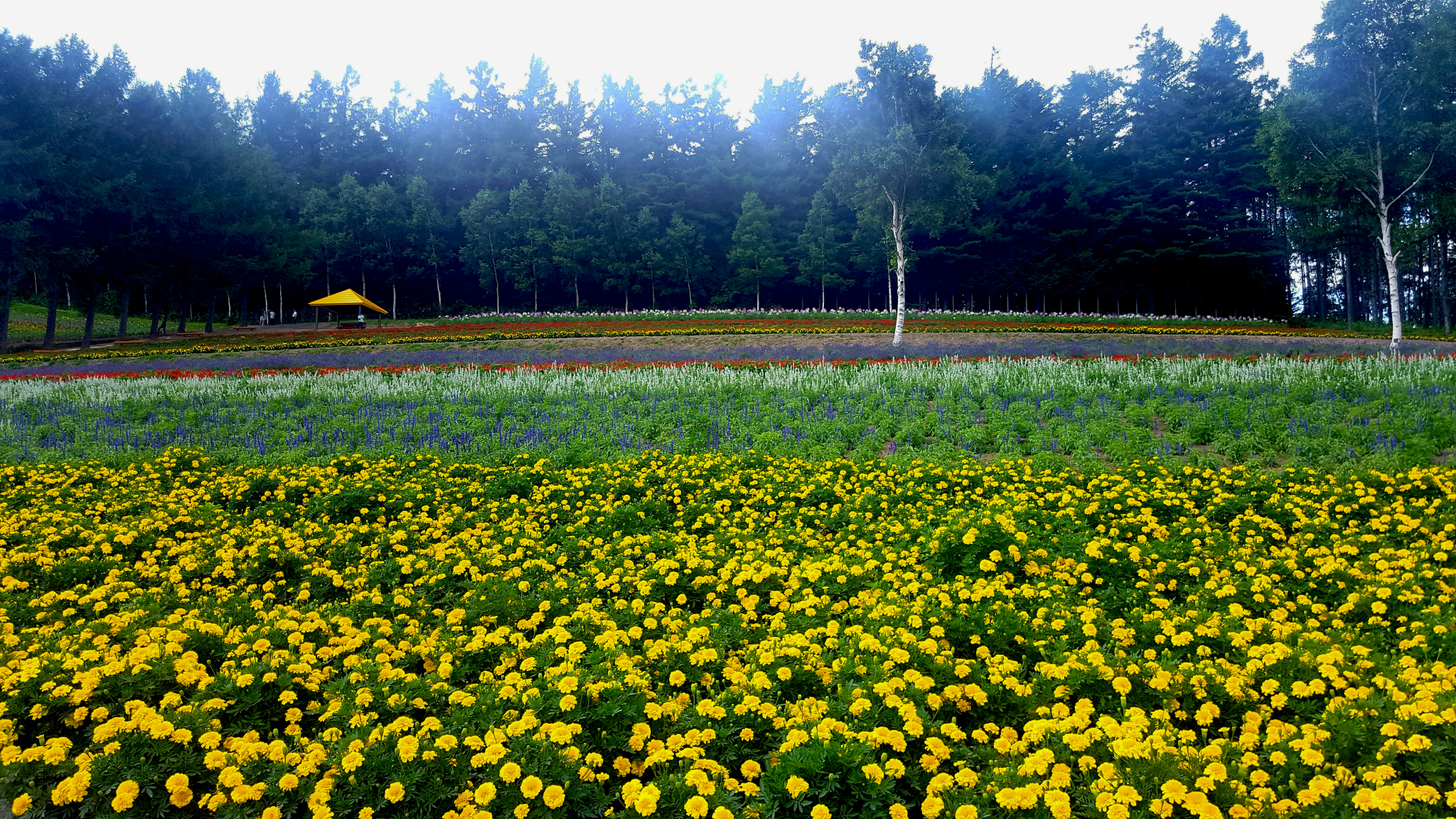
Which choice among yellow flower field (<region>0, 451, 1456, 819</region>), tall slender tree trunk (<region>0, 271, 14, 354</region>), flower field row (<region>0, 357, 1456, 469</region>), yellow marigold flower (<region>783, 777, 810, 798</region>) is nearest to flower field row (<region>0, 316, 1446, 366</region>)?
tall slender tree trunk (<region>0, 271, 14, 354</region>)

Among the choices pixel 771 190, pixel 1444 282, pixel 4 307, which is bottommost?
pixel 1444 282

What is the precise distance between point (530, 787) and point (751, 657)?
1635mm

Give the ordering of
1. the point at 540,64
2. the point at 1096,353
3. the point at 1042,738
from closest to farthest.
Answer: the point at 1042,738
the point at 1096,353
the point at 540,64

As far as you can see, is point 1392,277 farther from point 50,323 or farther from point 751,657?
point 50,323

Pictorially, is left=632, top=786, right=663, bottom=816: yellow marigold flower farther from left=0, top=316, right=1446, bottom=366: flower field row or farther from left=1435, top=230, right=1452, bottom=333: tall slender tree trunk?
left=1435, top=230, right=1452, bottom=333: tall slender tree trunk

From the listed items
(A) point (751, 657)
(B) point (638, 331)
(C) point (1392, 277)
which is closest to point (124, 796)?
(A) point (751, 657)

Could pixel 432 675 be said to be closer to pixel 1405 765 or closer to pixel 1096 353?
pixel 1405 765

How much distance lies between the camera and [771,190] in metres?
62.1

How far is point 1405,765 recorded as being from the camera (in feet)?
10.3

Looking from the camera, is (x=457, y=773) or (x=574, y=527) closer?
(x=457, y=773)

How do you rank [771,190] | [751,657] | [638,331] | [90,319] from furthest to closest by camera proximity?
1. [771,190]
2. [90,319]
3. [638,331]
4. [751,657]

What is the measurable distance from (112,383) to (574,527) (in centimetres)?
1682

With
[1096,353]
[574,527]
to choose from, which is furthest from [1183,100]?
[574,527]

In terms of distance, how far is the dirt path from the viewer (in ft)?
71.7
